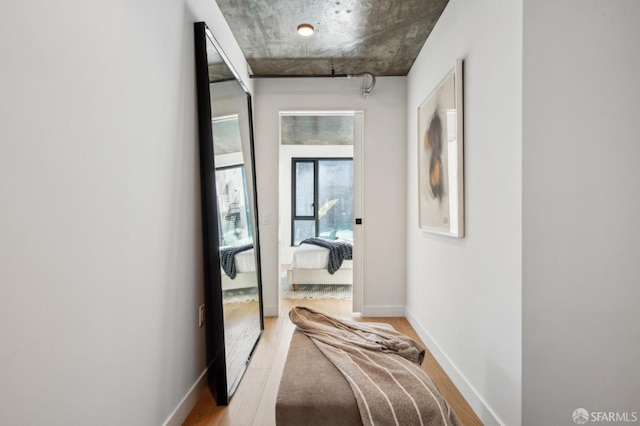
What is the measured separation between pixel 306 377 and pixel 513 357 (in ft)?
2.96

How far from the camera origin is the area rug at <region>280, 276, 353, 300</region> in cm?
443

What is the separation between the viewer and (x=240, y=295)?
2463 mm

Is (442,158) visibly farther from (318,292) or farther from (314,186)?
(314,186)

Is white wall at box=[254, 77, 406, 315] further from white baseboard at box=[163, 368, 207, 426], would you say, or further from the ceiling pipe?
white baseboard at box=[163, 368, 207, 426]

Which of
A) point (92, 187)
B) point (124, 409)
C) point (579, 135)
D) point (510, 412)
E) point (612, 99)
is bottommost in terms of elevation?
point (510, 412)

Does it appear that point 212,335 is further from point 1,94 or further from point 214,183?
point 1,94

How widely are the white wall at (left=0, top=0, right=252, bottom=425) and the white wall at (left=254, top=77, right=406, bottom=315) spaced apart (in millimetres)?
1790

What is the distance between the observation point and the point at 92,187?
110 centimetres

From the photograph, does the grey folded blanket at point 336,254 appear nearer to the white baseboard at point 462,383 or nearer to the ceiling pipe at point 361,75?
the white baseboard at point 462,383

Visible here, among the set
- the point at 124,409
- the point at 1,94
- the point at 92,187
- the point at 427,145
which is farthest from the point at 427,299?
the point at 1,94

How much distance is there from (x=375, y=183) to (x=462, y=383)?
2.08 meters

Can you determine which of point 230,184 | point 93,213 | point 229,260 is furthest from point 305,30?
point 93,213

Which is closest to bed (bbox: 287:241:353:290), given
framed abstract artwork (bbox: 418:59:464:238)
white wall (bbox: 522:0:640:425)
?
framed abstract artwork (bbox: 418:59:464:238)

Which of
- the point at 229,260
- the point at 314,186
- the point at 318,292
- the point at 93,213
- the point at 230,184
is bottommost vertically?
the point at 318,292
